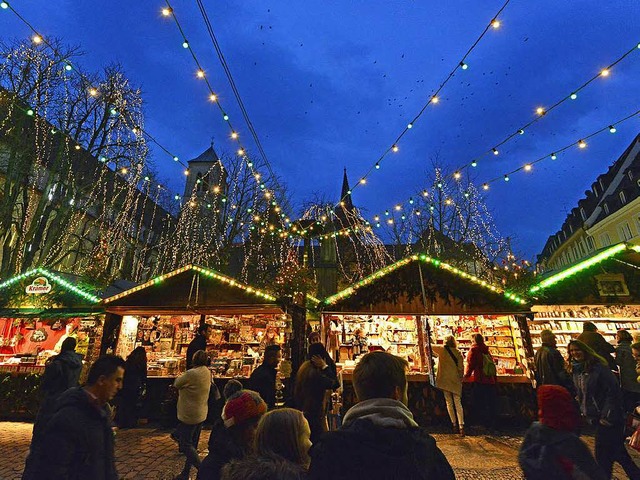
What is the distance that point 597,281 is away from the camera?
7613mm

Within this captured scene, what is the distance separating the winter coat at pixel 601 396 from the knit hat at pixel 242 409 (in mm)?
3746

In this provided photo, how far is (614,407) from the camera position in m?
3.52

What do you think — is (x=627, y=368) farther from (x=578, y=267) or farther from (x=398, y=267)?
(x=398, y=267)

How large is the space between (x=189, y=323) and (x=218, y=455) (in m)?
7.26

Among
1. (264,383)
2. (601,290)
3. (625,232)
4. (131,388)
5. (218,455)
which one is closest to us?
(218,455)

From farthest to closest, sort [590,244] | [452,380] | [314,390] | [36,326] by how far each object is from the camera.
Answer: [590,244]
[36,326]
[452,380]
[314,390]

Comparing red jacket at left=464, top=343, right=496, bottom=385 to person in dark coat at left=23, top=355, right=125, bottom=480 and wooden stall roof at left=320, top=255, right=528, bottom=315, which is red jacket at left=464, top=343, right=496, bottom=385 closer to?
wooden stall roof at left=320, top=255, right=528, bottom=315

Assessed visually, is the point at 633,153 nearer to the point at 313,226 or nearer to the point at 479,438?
the point at 313,226

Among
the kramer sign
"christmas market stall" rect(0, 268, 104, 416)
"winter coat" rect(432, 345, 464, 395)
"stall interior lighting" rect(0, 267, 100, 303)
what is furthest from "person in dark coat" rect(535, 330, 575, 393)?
the kramer sign

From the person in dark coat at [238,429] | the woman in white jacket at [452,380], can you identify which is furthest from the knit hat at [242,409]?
the woman in white jacket at [452,380]

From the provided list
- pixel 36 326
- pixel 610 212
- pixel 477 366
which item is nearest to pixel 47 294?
pixel 36 326

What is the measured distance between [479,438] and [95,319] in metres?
9.52

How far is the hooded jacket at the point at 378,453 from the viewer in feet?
4.11

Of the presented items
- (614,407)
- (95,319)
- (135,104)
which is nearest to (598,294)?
(614,407)
